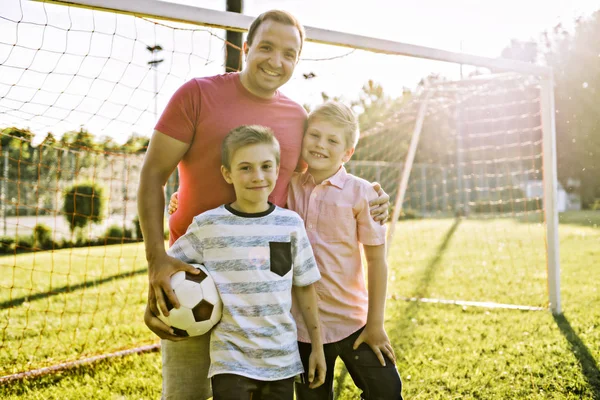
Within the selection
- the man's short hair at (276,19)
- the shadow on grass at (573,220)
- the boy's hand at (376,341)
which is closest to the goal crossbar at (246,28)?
the man's short hair at (276,19)

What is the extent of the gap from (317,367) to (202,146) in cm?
101

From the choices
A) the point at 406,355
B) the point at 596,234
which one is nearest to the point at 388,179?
the point at 596,234

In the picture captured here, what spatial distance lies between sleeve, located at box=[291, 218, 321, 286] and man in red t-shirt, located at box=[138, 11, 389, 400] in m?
0.23

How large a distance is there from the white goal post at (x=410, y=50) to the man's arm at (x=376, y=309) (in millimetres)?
1600

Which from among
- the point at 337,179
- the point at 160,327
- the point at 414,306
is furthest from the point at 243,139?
the point at 414,306

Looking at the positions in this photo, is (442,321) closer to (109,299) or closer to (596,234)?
(109,299)

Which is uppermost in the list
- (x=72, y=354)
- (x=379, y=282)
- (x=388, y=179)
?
(x=388, y=179)

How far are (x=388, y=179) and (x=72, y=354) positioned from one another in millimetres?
14356

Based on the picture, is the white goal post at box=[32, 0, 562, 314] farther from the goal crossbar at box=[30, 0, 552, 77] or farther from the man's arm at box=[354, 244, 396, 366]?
the man's arm at box=[354, 244, 396, 366]

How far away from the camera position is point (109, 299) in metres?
6.08

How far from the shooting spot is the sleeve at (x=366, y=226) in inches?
89.0

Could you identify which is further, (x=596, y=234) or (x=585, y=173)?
(x=585, y=173)

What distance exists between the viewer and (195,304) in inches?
75.0

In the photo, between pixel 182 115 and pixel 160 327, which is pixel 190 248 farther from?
pixel 182 115
